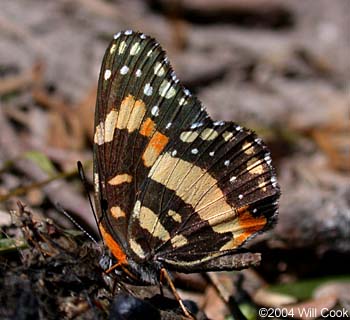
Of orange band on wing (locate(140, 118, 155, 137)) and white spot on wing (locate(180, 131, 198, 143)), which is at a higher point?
white spot on wing (locate(180, 131, 198, 143))

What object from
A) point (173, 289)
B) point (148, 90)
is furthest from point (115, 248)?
point (148, 90)

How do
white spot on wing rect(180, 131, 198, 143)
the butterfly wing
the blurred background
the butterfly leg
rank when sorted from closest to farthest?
the butterfly leg < the butterfly wing < white spot on wing rect(180, 131, 198, 143) < the blurred background

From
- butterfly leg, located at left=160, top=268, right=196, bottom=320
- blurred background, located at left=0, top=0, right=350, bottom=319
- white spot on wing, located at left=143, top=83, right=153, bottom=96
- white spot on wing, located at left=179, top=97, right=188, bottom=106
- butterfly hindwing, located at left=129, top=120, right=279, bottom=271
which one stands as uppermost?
blurred background, located at left=0, top=0, right=350, bottom=319

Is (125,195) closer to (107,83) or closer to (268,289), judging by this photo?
(107,83)

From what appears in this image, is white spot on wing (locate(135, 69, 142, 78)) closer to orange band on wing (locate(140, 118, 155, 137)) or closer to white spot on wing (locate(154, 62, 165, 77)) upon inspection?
white spot on wing (locate(154, 62, 165, 77))

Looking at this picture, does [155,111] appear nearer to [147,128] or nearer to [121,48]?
[147,128]

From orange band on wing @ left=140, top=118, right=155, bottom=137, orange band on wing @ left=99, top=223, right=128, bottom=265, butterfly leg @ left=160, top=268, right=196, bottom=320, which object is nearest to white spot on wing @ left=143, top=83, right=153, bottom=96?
orange band on wing @ left=140, top=118, right=155, bottom=137

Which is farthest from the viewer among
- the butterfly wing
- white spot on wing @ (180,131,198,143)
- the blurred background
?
the blurred background

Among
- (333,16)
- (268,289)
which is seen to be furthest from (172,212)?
(333,16)

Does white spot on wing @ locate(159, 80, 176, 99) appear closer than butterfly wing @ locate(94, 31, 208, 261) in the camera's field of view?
No
